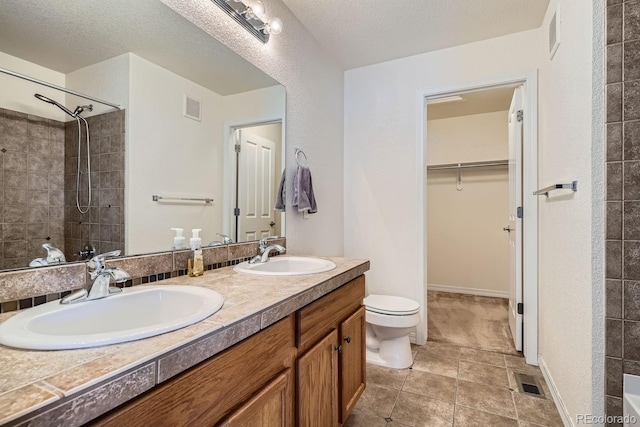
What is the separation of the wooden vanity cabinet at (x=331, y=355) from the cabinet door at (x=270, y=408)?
74 mm

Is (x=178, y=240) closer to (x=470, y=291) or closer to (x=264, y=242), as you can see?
(x=264, y=242)

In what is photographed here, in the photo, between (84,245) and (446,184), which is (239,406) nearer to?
(84,245)

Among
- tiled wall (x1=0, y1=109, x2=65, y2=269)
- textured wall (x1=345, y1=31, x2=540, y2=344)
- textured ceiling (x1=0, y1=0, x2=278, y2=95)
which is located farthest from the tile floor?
textured ceiling (x1=0, y1=0, x2=278, y2=95)

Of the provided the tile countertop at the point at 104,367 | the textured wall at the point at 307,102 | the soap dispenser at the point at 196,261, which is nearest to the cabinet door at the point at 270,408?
the tile countertop at the point at 104,367

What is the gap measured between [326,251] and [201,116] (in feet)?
4.63

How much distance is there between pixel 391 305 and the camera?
86.4 inches

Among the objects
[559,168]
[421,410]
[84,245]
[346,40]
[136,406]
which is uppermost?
[346,40]

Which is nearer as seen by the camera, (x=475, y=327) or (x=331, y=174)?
(x=331, y=174)

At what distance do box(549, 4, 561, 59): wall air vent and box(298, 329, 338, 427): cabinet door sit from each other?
1.97 meters

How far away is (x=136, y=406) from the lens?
53 cm

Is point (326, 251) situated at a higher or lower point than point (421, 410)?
higher

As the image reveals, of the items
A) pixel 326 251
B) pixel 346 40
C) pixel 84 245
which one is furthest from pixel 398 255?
pixel 84 245

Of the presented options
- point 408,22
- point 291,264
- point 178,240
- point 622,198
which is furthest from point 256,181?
point 622,198

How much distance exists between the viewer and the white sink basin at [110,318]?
1.91ft
